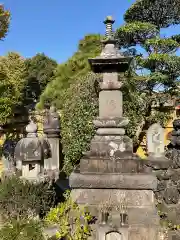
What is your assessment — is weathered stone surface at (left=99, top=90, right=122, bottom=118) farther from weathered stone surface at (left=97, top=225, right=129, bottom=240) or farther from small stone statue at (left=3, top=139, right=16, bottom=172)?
small stone statue at (left=3, top=139, right=16, bottom=172)

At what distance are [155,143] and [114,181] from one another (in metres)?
4.58

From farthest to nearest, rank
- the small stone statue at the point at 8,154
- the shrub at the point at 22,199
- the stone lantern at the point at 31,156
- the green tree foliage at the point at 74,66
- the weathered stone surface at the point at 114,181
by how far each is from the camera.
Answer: the green tree foliage at the point at 74,66 → the small stone statue at the point at 8,154 → the stone lantern at the point at 31,156 → the shrub at the point at 22,199 → the weathered stone surface at the point at 114,181

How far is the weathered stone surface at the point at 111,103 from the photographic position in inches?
240

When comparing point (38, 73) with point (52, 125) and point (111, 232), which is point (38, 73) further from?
point (111, 232)

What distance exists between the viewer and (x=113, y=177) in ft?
17.7

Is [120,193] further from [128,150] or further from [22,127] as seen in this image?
[22,127]

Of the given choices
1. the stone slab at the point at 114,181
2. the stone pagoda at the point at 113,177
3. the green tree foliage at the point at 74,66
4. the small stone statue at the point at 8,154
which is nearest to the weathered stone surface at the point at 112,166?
the stone pagoda at the point at 113,177

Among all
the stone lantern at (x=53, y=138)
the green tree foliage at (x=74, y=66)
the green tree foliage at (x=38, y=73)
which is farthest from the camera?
the green tree foliage at (x=38, y=73)

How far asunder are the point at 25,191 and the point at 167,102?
10641 millimetres

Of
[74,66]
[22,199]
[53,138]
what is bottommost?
[22,199]

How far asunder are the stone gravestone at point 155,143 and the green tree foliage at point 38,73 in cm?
2321

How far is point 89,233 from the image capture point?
4945mm

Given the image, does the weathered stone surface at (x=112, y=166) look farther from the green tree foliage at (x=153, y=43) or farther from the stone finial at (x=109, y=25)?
the green tree foliage at (x=153, y=43)

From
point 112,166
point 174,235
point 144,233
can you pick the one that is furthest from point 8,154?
point 174,235
